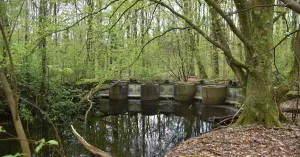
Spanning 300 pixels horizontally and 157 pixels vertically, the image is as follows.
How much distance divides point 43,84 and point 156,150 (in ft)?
18.6

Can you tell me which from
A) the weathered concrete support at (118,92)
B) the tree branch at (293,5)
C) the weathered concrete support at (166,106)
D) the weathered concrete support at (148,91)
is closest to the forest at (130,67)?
the tree branch at (293,5)

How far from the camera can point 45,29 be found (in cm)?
572

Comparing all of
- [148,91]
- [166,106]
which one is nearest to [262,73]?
[166,106]

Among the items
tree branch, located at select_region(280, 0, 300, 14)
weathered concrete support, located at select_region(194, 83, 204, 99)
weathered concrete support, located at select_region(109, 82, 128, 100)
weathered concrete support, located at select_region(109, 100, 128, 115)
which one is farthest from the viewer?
weathered concrete support, located at select_region(109, 82, 128, 100)

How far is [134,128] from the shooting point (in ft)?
30.8

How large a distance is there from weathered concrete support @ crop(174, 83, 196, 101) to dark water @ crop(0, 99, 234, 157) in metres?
0.47

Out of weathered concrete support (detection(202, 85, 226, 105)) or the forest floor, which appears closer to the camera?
the forest floor

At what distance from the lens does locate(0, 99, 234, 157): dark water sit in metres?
7.05

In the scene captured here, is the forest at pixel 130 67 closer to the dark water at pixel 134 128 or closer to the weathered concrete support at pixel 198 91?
the dark water at pixel 134 128

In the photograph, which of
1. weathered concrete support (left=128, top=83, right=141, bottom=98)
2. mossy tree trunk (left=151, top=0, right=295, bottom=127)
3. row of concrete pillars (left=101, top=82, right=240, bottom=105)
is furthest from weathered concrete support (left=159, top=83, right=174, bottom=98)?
mossy tree trunk (left=151, top=0, right=295, bottom=127)

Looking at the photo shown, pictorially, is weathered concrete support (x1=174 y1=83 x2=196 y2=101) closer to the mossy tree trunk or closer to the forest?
the forest

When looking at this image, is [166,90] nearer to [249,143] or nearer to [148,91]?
[148,91]

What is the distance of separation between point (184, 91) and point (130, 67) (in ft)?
14.0

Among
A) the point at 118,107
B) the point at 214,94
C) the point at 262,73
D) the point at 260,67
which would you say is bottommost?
the point at 118,107
